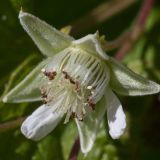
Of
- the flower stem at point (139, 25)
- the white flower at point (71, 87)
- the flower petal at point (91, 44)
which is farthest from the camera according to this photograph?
the flower stem at point (139, 25)

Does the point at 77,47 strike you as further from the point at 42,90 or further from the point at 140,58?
the point at 140,58

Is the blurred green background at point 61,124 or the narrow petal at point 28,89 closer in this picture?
the narrow petal at point 28,89

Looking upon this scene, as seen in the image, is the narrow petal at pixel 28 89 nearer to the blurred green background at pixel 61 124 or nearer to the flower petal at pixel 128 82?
the blurred green background at pixel 61 124

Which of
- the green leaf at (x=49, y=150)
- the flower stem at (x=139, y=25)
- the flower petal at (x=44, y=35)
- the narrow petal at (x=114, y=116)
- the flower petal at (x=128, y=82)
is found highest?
the flower petal at (x=44, y=35)

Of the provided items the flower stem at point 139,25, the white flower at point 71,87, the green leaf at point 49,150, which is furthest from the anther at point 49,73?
the flower stem at point 139,25

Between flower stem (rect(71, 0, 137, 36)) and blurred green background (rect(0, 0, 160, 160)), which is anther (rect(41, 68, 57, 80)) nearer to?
blurred green background (rect(0, 0, 160, 160))

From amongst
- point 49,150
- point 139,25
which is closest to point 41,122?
point 49,150

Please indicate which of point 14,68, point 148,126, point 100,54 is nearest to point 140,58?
point 148,126
